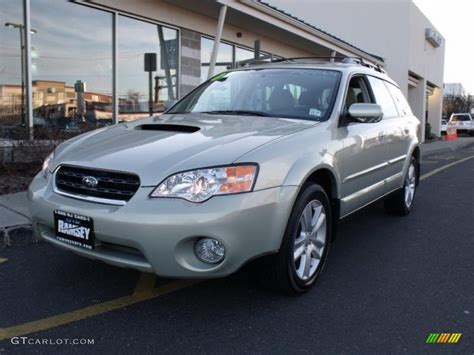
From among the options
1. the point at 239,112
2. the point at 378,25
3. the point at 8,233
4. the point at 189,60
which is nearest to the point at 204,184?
the point at 239,112

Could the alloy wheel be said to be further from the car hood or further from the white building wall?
the white building wall

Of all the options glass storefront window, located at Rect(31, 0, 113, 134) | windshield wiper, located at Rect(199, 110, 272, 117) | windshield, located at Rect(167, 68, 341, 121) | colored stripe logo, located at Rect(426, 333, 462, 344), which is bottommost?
colored stripe logo, located at Rect(426, 333, 462, 344)

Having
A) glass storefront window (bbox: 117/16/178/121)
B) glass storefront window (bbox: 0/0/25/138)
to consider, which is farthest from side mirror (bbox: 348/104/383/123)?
glass storefront window (bbox: 117/16/178/121)

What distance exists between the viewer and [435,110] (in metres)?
31.2

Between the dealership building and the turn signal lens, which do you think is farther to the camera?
the dealership building

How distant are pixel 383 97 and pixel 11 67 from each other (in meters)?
5.69

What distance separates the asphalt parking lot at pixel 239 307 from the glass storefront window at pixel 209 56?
7564mm

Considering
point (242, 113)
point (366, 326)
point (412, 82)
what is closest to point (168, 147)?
point (242, 113)

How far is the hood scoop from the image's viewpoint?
346 centimetres

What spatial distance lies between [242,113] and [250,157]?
47.5 inches

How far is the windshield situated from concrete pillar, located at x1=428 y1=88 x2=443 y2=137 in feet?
95.0

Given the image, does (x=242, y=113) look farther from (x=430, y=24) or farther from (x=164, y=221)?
(x=430, y=24)

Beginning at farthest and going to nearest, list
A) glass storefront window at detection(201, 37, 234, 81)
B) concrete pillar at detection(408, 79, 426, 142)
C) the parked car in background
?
the parked car in background
concrete pillar at detection(408, 79, 426, 142)
glass storefront window at detection(201, 37, 234, 81)

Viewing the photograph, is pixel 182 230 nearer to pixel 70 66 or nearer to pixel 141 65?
pixel 70 66
